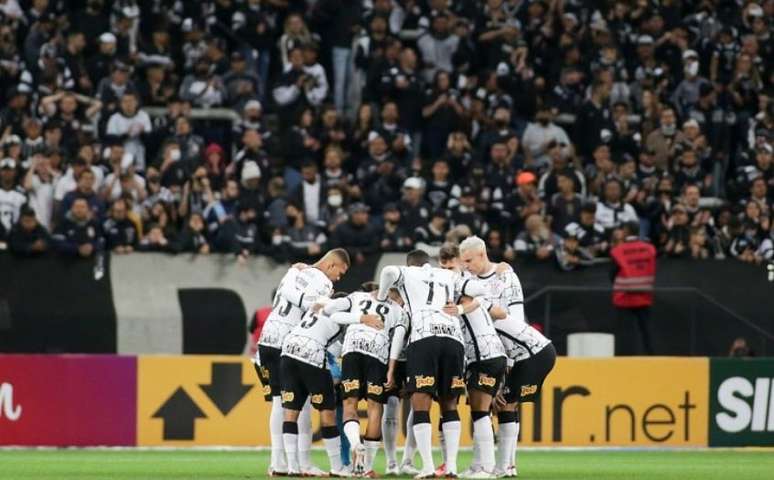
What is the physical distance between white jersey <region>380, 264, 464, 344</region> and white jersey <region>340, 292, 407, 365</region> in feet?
1.90

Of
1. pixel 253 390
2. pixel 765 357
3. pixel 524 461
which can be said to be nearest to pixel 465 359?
pixel 524 461

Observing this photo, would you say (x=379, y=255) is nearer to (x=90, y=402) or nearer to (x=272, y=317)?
(x=90, y=402)

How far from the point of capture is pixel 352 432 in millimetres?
17266

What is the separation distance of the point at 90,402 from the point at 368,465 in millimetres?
6621

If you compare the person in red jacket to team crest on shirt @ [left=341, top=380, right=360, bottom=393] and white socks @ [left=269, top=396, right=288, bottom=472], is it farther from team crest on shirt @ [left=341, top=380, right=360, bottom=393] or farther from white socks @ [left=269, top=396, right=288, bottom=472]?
white socks @ [left=269, top=396, right=288, bottom=472]

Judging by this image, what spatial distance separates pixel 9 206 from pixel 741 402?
9890mm

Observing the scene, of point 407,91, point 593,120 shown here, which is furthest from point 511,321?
point 593,120

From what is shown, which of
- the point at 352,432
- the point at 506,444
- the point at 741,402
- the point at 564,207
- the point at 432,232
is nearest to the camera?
the point at 352,432

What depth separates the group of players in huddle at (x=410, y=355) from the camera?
16719 millimetres

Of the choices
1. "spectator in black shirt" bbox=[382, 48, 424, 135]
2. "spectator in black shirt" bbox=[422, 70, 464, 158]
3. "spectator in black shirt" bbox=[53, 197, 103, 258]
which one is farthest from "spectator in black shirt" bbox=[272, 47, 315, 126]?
"spectator in black shirt" bbox=[53, 197, 103, 258]

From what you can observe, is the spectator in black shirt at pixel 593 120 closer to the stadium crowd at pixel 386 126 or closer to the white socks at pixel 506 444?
the stadium crowd at pixel 386 126

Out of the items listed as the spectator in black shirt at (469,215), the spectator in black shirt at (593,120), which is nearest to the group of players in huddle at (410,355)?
the spectator in black shirt at (469,215)

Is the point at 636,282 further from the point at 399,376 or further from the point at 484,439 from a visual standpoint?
the point at 484,439

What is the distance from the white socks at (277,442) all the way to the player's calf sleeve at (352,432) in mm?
699
